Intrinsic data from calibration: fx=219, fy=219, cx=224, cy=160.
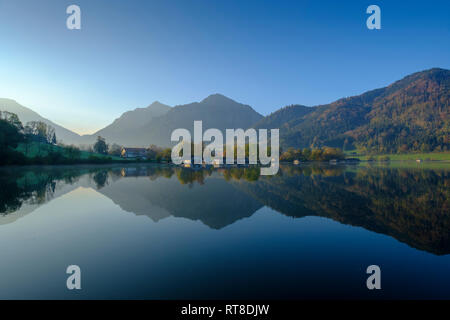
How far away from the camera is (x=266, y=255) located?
9203 millimetres

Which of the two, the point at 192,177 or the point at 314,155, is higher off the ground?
the point at 314,155

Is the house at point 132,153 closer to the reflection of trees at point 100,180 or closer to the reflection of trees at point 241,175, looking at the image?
the reflection of trees at point 241,175

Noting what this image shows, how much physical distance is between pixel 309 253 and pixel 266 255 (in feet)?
6.07

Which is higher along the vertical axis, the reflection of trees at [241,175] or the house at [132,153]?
the house at [132,153]

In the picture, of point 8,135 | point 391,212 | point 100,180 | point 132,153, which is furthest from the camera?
point 132,153

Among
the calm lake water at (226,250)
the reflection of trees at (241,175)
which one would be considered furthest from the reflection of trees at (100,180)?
the reflection of trees at (241,175)

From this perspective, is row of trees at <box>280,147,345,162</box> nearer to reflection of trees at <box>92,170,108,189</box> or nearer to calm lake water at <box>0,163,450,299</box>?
reflection of trees at <box>92,170,108,189</box>

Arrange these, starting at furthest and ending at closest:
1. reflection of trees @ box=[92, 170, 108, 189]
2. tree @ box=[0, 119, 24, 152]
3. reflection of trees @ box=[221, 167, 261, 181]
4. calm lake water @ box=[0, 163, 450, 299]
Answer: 1. tree @ box=[0, 119, 24, 152]
2. reflection of trees @ box=[221, 167, 261, 181]
3. reflection of trees @ box=[92, 170, 108, 189]
4. calm lake water @ box=[0, 163, 450, 299]

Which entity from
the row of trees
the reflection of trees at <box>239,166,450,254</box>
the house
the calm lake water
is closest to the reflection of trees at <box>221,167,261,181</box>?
the reflection of trees at <box>239,166,450,254</box>

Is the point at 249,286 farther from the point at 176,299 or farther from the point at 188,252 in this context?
the point at 188,252

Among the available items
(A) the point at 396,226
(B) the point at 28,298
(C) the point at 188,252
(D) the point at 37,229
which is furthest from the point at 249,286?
(D) the point at 37,229

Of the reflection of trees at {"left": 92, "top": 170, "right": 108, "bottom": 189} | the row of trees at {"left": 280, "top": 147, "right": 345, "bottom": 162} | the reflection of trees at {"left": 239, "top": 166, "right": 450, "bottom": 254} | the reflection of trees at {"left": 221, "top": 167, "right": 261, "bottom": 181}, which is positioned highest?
the row of trees at {"left": 280, "top": 147, "right": 345, "bottom": 162}

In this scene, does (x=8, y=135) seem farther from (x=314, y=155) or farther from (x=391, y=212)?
(x=314, y=155)

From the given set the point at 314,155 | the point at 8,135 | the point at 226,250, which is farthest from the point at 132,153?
the point at 226,250
